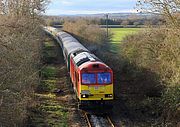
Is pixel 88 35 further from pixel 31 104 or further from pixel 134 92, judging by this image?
pixel 31 104

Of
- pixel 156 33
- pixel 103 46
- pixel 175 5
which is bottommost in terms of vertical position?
pixel 103 46

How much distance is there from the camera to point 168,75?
784 inches

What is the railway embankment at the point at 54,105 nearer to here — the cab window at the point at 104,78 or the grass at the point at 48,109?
the grass at the point at 48,109

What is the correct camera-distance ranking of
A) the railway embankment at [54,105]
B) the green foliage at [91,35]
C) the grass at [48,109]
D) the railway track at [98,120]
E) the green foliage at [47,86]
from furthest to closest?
1. the green foliage at [91,35]
2. the green foliage at [47,86]
3. the railway embankment at [54,105]
4. the grass at [48,109]
5. the railway track at [98,120]

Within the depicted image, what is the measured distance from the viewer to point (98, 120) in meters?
18.9

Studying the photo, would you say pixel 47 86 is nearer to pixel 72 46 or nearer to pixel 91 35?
pixel 72 46

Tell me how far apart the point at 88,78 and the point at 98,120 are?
223 centimetres

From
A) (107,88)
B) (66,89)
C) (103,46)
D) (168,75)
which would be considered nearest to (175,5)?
(168,75)

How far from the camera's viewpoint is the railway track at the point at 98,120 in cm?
1782

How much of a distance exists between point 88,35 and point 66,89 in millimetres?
36508

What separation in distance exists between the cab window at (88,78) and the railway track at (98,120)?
1722 millimetres

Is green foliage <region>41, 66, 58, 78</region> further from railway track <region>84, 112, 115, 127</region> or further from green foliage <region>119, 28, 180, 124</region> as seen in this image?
railway track <region>84, 112, 115, 127</region>

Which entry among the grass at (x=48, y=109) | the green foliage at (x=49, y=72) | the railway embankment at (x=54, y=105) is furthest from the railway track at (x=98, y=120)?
the green foliage at (x=49, y=72)

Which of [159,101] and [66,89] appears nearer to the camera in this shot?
[159,101]
